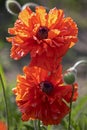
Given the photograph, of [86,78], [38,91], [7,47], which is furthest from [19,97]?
[7,47]

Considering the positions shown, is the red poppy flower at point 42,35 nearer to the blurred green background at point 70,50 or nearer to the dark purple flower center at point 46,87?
the dark purple flower center at point 46,87

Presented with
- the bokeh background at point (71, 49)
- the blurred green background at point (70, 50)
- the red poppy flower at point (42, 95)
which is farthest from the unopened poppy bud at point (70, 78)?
the bokeh background at point (71, 49)

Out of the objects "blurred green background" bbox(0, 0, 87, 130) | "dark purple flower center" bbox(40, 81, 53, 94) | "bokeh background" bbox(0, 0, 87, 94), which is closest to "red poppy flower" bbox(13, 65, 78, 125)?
"dark purple flower center" bbox(40, 81, 53, 94)

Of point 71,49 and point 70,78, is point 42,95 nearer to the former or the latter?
point 70,78

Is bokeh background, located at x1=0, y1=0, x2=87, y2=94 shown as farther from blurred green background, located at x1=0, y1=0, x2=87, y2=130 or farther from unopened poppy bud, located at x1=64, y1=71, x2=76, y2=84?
unopened poppy bud, located at x1=64, y1=71, x2=76, y2=84

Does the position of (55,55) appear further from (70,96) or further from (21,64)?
(21,64)

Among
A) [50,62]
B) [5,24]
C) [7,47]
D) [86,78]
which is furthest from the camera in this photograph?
[5,24]
